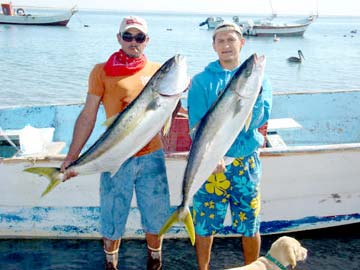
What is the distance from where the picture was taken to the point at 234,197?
443cm

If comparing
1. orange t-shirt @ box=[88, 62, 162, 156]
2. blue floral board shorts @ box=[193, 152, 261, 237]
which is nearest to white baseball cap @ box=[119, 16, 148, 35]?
orange t-shirt @ box=[88, 62, 162, 156]

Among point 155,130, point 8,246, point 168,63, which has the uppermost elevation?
point 168,63

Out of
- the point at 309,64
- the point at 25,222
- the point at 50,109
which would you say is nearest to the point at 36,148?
the point at 25,222

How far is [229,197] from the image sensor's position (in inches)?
175

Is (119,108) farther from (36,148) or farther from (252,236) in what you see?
(36,148)

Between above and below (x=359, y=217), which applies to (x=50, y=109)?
above

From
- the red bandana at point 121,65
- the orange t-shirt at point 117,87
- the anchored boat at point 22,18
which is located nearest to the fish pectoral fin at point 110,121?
the orange t-shirt at point 117,87

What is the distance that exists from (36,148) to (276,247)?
3.47m

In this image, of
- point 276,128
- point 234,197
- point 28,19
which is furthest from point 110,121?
point 28,19

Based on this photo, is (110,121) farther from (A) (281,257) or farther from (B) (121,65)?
(A) (281,257)

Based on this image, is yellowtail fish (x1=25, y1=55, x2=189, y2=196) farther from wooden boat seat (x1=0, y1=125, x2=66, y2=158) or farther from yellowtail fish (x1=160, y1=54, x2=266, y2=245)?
wooden boat seat (x1=0, y1=125, x2=66, y2=158)

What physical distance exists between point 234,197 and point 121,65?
1.52 metres

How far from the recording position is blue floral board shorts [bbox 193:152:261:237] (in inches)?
172

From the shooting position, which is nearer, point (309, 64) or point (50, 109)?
point (50, 109)
